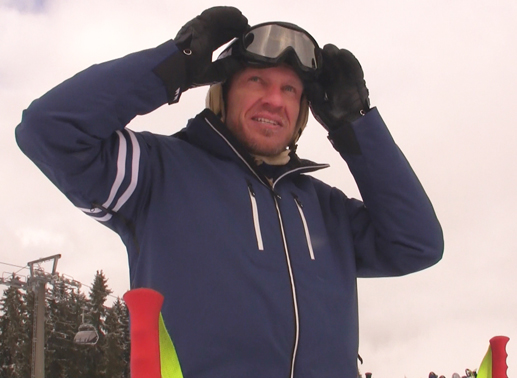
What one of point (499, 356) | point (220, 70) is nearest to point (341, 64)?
point (220, 70)

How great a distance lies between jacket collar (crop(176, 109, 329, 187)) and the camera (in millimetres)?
2191

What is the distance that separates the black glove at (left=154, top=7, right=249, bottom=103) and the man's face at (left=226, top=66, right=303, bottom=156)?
152 mm

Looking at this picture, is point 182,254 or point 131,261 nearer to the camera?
point 182,254

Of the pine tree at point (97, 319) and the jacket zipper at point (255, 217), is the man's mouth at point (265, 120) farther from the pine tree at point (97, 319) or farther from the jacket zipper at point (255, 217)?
the pine tree at point (97, 319)

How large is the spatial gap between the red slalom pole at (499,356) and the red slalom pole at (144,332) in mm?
1122

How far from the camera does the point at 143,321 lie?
123 cm

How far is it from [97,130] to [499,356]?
1496mm

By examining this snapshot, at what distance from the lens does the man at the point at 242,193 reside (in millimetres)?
1743

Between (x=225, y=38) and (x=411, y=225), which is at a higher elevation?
(x=225, y=38)

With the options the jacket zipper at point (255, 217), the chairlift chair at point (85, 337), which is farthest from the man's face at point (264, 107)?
the chairlift chair at point (85, 337)

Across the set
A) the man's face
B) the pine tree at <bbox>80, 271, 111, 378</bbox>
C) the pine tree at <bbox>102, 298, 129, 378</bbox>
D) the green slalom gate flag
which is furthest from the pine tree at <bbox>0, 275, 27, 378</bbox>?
the green slalom gate flag

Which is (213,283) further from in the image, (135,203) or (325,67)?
(325,67)

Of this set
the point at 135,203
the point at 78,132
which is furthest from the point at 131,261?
the point at 78,132

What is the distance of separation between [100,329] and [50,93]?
3484cm
